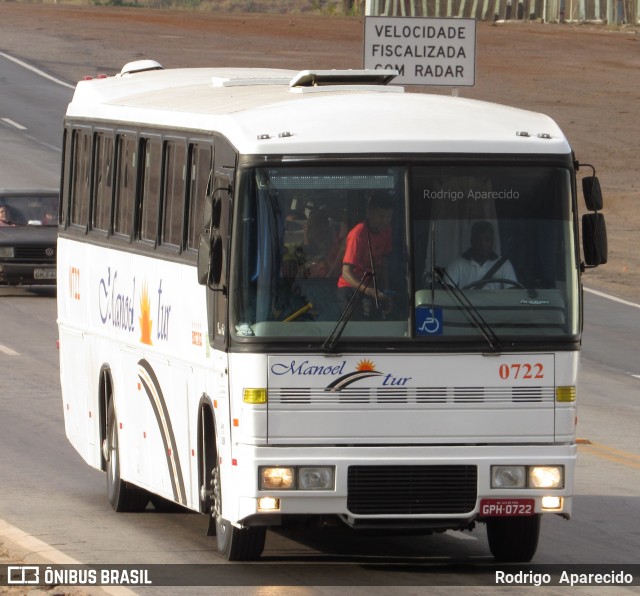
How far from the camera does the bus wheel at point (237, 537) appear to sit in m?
11.7

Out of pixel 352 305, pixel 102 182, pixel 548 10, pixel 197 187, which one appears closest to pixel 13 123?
pixel 548 10

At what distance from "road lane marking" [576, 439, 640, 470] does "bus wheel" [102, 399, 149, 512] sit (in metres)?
5.11

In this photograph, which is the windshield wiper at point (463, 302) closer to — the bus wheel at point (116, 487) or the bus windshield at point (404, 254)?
the bus windshield at point (404, 254)

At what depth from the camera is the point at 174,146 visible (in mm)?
12930

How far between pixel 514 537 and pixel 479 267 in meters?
1.91

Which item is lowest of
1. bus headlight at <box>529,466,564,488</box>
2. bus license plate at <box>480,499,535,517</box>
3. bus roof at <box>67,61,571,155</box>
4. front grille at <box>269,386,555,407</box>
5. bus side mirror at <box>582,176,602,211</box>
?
bus license plate at <box>480,499,535,517</box>

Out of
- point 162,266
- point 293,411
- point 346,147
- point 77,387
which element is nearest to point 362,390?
point 293,411

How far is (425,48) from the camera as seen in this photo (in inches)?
899

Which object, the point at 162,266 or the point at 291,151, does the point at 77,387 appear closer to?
the point at 162,266

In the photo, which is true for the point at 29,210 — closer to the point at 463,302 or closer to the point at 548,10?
the point at 463,302

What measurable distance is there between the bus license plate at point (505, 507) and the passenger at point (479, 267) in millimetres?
1308

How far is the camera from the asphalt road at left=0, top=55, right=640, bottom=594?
463 inches

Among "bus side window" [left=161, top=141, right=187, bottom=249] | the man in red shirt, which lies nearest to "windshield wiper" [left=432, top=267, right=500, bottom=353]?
the man in red shirt

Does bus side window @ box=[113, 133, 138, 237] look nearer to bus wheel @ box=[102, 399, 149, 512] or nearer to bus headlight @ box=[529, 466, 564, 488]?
bus wheel @ box=[102, 399, 149, 512]
